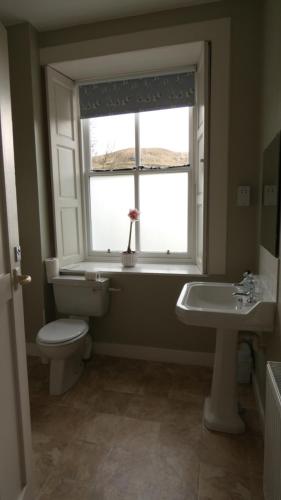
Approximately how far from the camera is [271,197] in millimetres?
1658

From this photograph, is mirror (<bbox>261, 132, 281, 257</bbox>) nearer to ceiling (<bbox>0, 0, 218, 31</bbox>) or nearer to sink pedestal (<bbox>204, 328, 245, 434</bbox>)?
sink pedestal (<bbox>204, 328, 245, 434</bbox>)

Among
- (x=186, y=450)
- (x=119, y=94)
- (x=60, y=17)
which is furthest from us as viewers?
(x=119, y=94)

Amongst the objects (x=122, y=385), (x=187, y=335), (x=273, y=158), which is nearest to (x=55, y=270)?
(x=122, y=385)

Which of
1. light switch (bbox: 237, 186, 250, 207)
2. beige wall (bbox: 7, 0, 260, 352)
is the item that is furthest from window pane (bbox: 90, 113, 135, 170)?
light switch (bbox: 237, 186, 250, 207)

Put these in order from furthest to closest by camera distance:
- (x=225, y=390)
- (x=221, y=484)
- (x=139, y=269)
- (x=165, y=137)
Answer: (x=165, y=137)
(x=139, y=269)
(x=225, y=390)
(x=221, y=484)

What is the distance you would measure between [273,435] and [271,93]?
1689 mm

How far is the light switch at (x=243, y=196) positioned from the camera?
7.09ft

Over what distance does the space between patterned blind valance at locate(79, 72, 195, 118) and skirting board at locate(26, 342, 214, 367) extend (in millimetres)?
2006

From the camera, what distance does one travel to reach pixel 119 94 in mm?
2670

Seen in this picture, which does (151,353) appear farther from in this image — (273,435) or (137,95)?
(137,95)

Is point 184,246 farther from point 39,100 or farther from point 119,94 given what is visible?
point 39,100

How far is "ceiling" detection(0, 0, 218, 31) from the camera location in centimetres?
209

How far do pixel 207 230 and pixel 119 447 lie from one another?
1499mm

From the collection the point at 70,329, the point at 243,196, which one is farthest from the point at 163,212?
the point at 70,329
